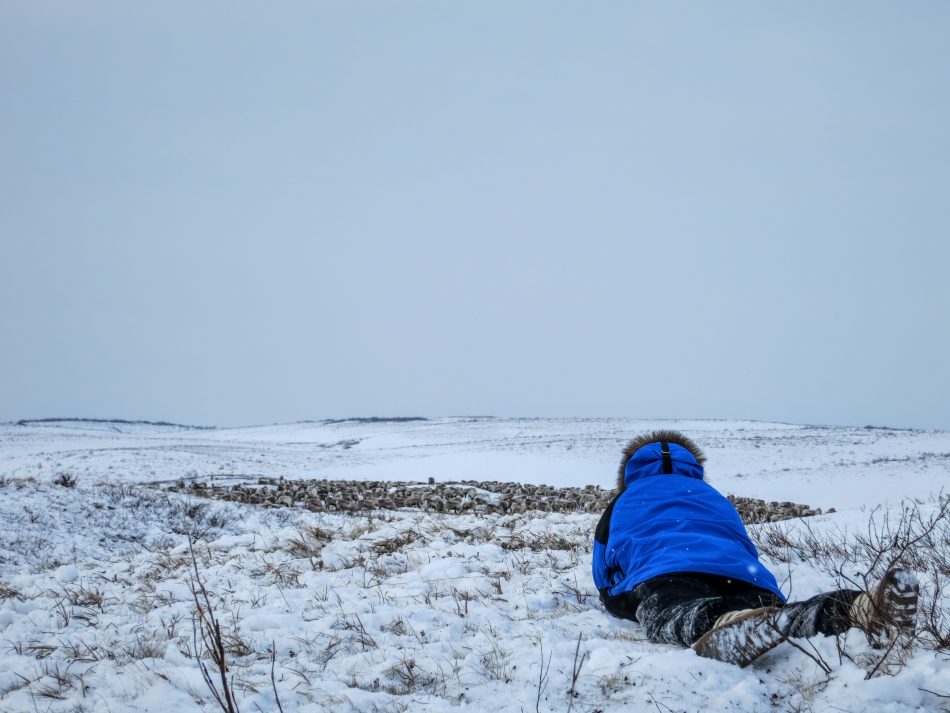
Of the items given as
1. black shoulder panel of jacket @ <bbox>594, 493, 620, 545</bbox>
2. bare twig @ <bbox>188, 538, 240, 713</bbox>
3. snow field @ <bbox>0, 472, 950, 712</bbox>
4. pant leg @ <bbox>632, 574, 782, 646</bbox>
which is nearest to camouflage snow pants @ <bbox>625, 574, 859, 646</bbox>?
pant leg @ <bbox>632, 574, 782, 646</bbox>

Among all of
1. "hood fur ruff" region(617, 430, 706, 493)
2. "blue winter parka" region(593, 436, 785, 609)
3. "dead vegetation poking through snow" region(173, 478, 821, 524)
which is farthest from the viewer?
"dead vegetation poking through snow" region(173, 478, 821, 524)

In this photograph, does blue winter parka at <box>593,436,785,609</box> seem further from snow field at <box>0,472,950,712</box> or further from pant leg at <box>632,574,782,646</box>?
snow field at <box>0,472,950,712</box>

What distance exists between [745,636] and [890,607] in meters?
0.57

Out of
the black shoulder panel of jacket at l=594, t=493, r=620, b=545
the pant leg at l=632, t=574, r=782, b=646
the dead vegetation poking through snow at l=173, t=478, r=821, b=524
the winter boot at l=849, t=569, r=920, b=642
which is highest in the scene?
the winter boot at l=849, t=569, r=920, b=642

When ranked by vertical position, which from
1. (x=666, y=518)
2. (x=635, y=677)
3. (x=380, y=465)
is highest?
(x=666, y=518)

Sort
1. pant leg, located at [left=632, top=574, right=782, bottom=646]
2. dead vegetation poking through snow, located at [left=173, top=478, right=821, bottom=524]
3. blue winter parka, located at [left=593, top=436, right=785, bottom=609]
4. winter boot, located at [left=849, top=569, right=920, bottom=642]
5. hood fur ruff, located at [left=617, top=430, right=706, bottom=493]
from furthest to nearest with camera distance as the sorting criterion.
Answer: dead vegetation poking through snow, located at [left=173, top=478, right=821, bottom=524] < hood fur ruff, located at [left=617, top=430, right=706, bottom=493] < blue winter parka, located at [left=593, top=436, right=785, bottom=609] < pant leg, located at [left=632, top=574, right=782, bottom=646] < winter boot, located at [left=849, top=569, right=920, bottom=642]

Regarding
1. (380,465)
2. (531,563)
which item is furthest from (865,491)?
(380,465)

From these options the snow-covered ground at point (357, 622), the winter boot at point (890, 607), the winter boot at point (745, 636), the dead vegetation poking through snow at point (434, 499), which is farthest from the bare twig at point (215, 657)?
the dead vegetation poking through snow at point (434, 499)

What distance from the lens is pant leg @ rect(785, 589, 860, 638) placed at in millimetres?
2631

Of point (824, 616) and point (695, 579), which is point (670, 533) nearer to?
point (695, 579)

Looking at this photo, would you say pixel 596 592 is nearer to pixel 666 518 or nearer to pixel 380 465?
pixel 666 518

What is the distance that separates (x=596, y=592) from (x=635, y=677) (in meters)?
2.12

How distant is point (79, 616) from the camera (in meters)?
4.44

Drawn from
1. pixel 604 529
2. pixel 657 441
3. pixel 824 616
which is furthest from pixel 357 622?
pixel 657 441
